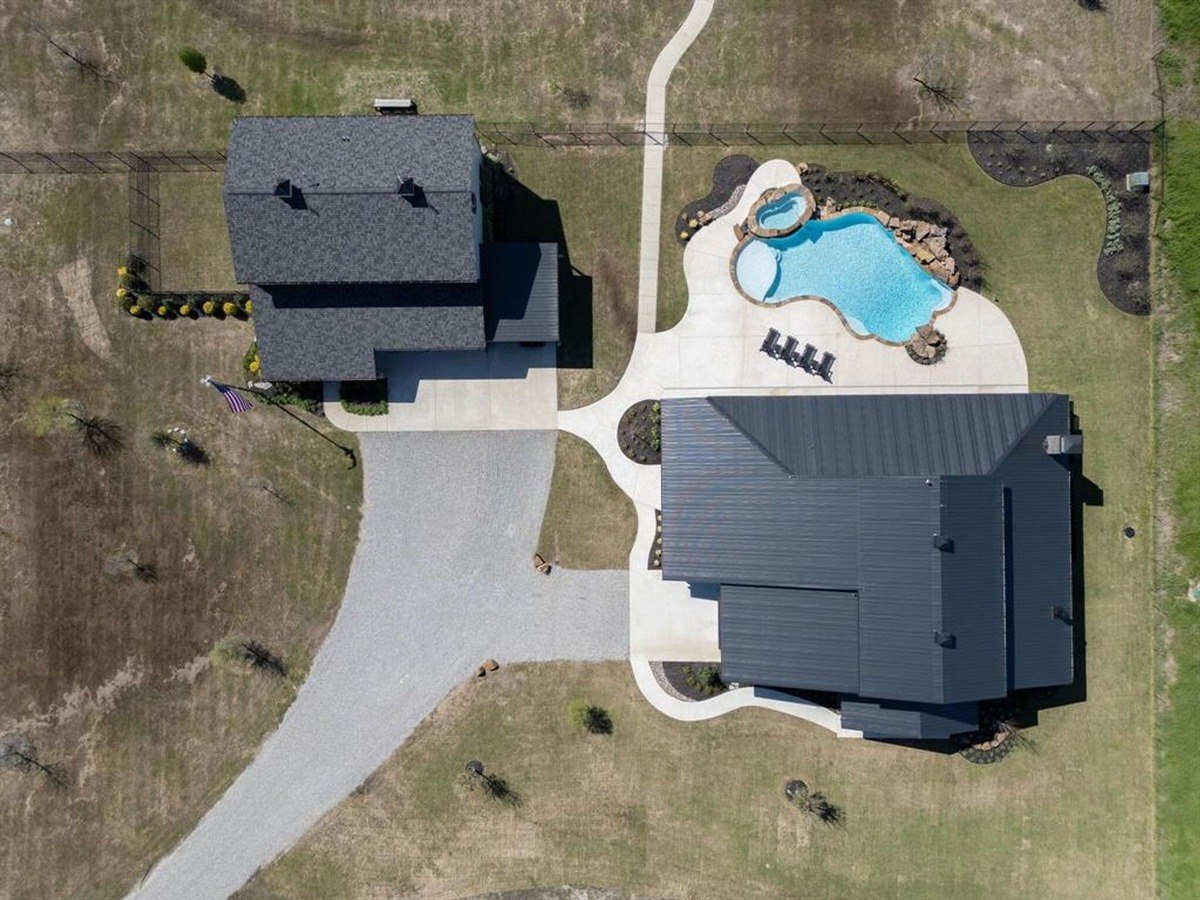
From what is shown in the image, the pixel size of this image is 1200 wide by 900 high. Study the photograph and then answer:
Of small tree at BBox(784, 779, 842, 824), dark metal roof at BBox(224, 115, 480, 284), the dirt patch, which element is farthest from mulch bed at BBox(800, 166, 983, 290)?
the dirt patch

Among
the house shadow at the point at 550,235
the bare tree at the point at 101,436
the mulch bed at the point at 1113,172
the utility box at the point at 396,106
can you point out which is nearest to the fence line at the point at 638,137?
the mulch bed at the point at 1113,172

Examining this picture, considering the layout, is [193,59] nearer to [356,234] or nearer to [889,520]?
[356,234]

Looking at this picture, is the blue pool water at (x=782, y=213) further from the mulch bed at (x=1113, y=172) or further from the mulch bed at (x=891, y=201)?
the mulch bed at (x=1113, y=172)

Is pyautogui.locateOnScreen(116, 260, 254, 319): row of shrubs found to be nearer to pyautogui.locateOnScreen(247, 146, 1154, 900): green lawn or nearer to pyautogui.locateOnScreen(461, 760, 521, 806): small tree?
pyautogui.locateOnScreen(247, 146, 1154, 900): green lawn

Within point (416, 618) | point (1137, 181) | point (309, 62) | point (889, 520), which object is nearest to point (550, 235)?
point (309, 62)

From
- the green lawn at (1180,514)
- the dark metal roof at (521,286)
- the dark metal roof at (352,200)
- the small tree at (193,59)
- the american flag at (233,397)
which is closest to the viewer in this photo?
the dark metal roof at (352,200)

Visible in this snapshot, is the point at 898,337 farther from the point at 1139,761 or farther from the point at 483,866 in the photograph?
the point at 483,866

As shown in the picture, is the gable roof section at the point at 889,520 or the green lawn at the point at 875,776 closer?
the gable roof section at the point at 889,520
